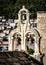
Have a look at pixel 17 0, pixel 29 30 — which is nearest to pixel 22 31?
pixel 29 30

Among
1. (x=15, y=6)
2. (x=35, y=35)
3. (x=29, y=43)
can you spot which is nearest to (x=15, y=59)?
(x=35, y=35)

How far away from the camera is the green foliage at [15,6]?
2223 inches

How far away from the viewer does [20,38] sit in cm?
1152

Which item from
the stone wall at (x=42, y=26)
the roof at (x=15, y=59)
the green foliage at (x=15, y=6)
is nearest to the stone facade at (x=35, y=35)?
the stone wall at (x=42, y=26)

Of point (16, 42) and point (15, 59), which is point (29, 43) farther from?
point (15, 59)

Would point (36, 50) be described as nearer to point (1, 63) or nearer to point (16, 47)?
point (16, 47)

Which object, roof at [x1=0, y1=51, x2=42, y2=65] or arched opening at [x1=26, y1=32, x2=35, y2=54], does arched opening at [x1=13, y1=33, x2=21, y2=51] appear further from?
roof at [x1=0, y1=51, x2=42, y2=65]

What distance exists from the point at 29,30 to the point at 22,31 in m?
0.19

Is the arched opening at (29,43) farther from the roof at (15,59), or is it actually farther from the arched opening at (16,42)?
the roof at (15,59)

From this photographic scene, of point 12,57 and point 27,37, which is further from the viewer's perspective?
point 27,37

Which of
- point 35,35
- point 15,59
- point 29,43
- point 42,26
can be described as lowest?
point 29,43

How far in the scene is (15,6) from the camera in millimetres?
62344

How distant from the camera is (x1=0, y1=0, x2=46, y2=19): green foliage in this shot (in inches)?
2223

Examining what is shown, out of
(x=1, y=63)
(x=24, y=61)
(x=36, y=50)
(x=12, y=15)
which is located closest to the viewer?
(x=1, y=63)
